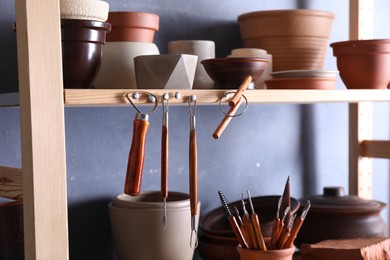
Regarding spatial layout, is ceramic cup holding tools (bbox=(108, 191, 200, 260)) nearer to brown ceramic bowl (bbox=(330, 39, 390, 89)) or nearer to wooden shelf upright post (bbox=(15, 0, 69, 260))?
wooden shelf upright post (bbox=(15, 0, 69, 260))

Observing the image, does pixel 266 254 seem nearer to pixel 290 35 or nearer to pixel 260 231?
pixel 260 231

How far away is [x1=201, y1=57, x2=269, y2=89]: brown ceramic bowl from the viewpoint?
1.43m

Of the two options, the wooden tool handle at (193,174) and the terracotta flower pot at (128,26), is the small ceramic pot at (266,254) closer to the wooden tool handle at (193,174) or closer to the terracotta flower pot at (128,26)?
the wooden tool handle at (193,174)

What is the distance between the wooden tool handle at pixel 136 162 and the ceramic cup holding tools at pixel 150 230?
1.03 ft

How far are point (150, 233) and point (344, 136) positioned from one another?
91 cm

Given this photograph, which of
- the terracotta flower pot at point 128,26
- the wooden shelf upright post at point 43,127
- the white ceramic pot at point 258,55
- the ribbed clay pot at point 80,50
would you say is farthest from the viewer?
the white ceramic pot at point 258,55

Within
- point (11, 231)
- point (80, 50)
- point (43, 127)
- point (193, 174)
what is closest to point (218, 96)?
point (193, 174)

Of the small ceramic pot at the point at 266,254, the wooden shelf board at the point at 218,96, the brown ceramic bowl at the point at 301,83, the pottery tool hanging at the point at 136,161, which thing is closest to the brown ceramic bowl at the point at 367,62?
the wooden shelf board at the point at 218,96

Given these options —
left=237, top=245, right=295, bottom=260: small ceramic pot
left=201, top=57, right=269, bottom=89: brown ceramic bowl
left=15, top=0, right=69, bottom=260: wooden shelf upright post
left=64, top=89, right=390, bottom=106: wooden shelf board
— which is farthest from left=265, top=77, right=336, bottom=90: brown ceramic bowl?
left=15, top=0, right=69, bottom=260: wooden shelf upright post

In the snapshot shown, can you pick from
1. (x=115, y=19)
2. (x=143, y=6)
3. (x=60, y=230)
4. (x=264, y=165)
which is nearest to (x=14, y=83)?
(x=115, y=19)

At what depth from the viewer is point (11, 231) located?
54.4 inches

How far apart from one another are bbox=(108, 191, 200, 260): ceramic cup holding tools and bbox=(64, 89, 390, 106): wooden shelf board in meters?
0.27

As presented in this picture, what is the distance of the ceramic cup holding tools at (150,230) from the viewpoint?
1515mm

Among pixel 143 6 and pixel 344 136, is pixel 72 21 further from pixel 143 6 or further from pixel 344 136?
pixel 344 136
